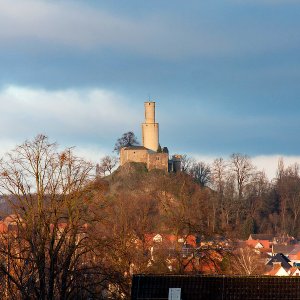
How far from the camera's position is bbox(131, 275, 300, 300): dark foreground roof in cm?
2850

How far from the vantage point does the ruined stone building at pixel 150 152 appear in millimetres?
140000

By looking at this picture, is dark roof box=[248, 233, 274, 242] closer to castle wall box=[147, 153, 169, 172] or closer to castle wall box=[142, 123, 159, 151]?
castle wall box=[147, 153, 169, 172]

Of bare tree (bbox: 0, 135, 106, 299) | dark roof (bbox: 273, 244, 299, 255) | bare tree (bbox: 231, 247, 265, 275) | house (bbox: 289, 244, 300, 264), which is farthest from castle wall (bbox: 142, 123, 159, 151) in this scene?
bare tree (bbox: 0, 135, 106, 299)

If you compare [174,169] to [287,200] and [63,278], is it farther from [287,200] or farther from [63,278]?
[63,278]

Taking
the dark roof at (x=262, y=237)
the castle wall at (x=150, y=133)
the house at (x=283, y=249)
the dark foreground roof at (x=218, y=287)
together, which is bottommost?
the dark foreground roof at (x=218, y=287)

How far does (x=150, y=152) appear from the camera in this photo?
142 metres

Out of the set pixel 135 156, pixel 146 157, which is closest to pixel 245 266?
pixel 146 157

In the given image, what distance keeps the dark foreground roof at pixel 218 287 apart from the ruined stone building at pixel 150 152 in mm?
108745

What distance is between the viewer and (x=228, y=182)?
13738cm

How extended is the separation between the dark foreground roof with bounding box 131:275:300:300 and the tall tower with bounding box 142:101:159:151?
115928 mm

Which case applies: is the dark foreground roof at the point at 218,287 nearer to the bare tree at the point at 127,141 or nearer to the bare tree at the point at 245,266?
the bare tree at the point at 245,266

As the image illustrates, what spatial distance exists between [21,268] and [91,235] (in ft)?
9.41

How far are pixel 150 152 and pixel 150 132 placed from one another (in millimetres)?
6654

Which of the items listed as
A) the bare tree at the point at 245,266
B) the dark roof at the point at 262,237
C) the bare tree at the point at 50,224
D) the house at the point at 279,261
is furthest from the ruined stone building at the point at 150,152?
the bare tree at the point at 50,224
